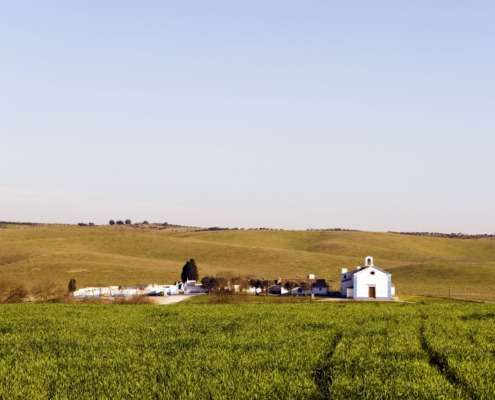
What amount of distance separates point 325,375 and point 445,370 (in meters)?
3.92

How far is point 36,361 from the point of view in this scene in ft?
73.6

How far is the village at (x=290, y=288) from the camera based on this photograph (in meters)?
107

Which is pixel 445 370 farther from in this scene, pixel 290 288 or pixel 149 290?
pixel 149 290

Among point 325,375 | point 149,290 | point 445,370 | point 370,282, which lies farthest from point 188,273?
point 325,375

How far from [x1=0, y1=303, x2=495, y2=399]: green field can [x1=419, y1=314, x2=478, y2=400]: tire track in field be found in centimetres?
6

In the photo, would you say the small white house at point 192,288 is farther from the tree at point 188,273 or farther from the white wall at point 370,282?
the white wall at point 370,282

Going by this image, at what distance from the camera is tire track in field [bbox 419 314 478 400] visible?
18064 millimetres

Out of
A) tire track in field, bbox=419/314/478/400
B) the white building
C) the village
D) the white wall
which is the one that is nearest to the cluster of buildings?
the village

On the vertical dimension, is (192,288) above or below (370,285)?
below

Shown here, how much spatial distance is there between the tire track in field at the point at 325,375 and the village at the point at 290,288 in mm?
79113

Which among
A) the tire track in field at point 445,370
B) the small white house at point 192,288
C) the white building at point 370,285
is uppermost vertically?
the tire track in field at point 445,370

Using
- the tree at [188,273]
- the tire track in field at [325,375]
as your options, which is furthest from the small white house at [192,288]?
the tire track in field at [325,375]

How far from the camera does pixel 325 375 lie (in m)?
20.2

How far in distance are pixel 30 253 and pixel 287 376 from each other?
177 meters
